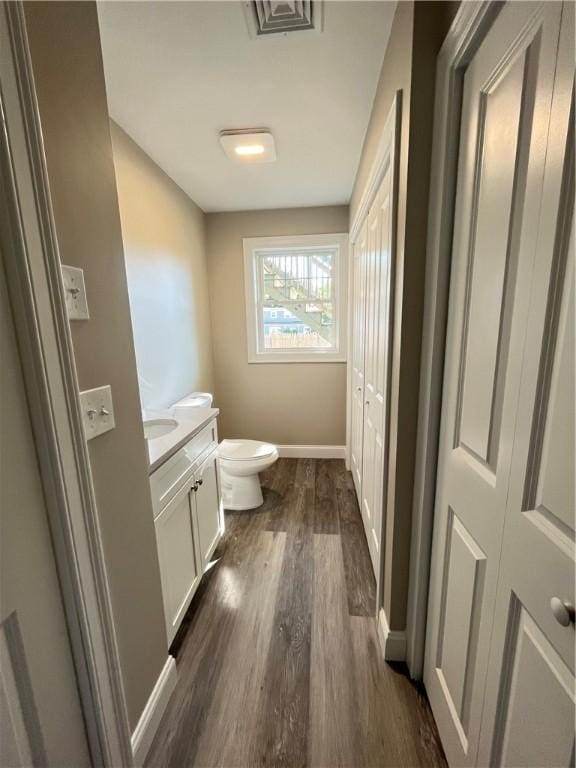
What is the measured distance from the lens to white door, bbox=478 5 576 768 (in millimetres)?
515

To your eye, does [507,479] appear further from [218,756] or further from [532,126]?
[218,756]

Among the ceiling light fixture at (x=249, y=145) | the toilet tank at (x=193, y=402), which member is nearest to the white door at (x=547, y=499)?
the ceiling light fixture at (x=249, y=145)

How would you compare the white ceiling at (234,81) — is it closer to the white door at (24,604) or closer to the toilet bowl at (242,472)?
the white door at (24,604)

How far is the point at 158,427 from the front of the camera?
1.75m

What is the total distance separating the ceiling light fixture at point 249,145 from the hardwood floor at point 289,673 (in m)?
2.41

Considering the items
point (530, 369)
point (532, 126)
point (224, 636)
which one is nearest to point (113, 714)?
point (224, 636)

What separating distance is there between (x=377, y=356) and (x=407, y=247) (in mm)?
624

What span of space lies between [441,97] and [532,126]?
43 cm

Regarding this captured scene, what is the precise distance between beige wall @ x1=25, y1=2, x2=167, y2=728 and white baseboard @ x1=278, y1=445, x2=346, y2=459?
2227mm

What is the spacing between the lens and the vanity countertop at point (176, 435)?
1.22 metres

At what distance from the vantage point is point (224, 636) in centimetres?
143

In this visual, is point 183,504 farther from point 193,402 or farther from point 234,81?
point 234,81

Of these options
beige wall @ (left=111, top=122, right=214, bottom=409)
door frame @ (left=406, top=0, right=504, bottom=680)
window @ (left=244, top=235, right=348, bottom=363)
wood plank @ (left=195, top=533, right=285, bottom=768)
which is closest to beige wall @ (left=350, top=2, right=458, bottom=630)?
door frame @ (left=406, top=0, right=504, bottom=680)

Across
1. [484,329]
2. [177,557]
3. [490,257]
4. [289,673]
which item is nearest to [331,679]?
[289,673]
